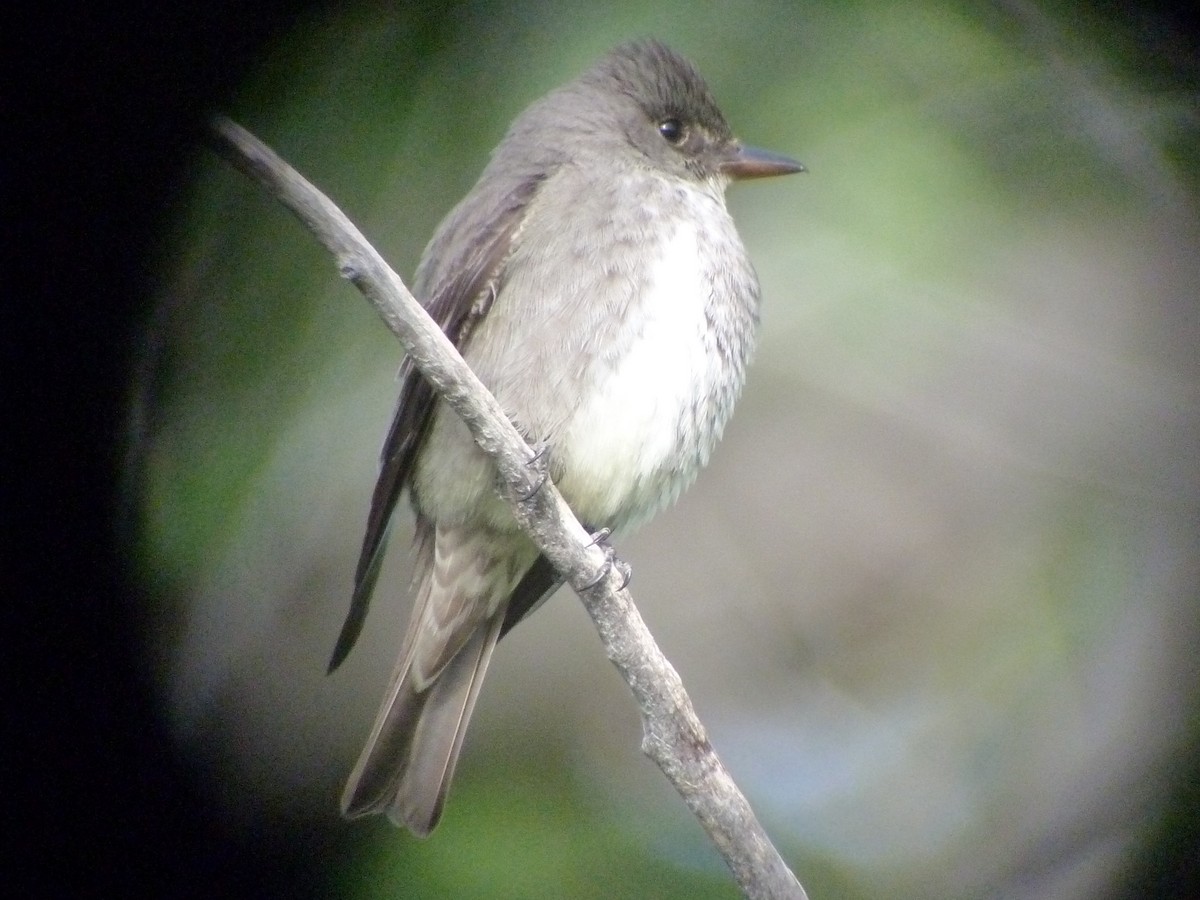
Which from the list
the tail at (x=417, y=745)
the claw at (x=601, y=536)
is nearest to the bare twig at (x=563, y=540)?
the claw at (x=601, y=536)

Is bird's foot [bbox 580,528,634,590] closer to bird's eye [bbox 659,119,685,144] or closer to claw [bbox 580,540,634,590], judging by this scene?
claw [bbox 580,540,634,590]

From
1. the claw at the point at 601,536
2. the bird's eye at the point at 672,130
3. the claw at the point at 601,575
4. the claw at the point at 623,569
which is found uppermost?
the bird's eye at the point at 672,130

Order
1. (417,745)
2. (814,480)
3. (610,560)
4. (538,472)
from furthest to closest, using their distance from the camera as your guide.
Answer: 1. (814,480)
2. (417,745)
3. (610,560)
4. (538,472)

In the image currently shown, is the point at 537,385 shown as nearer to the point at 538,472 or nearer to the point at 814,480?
the point at 538,472

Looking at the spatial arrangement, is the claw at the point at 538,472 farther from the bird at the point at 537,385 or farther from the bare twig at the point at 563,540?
the bird at the point at 537,385

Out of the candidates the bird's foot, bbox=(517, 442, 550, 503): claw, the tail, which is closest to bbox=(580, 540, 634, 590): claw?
the bird's foot

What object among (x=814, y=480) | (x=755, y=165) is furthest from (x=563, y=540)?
(x=814, y=480)

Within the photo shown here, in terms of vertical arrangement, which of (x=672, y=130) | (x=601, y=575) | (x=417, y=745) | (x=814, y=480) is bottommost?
(x=417, y=745)
